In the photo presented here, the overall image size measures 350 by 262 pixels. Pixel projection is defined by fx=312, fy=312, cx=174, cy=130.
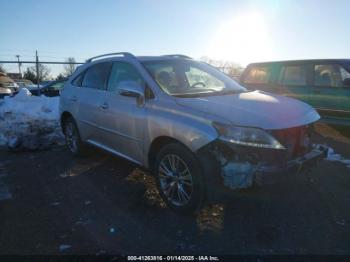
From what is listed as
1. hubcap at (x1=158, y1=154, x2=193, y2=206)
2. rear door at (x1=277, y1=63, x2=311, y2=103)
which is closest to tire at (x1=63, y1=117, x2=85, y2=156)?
hubcap at (x1=158, y1=154, x2=193, y2=206)

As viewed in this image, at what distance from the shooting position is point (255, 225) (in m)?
3.37

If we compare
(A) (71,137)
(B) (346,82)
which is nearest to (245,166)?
(A) (71,137)

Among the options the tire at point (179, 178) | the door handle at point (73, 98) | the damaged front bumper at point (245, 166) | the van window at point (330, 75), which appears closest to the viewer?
the damaged front bumper at point (245, 166)

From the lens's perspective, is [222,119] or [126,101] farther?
[126,101]

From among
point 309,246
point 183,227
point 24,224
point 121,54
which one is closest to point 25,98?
point 121,54

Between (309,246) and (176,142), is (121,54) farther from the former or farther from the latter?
(309,246)

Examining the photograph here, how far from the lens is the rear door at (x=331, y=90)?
6835 mm

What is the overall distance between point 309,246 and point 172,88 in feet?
7.67

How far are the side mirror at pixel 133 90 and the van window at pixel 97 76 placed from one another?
36.5 inches

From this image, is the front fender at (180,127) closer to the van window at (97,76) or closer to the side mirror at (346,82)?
the van window at (97,76)

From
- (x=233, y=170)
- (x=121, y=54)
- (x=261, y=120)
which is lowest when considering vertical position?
(x=233, y=170)

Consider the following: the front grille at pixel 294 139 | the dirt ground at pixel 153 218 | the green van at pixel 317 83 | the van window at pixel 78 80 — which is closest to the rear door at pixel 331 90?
the green van at pixel 317 83

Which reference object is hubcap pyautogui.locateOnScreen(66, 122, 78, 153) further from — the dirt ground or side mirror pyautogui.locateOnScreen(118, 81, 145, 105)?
side mirror pyautogui.locateOnScreen(118, 81, 145, 105)

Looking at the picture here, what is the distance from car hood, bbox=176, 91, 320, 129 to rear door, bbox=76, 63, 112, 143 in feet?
5.67
